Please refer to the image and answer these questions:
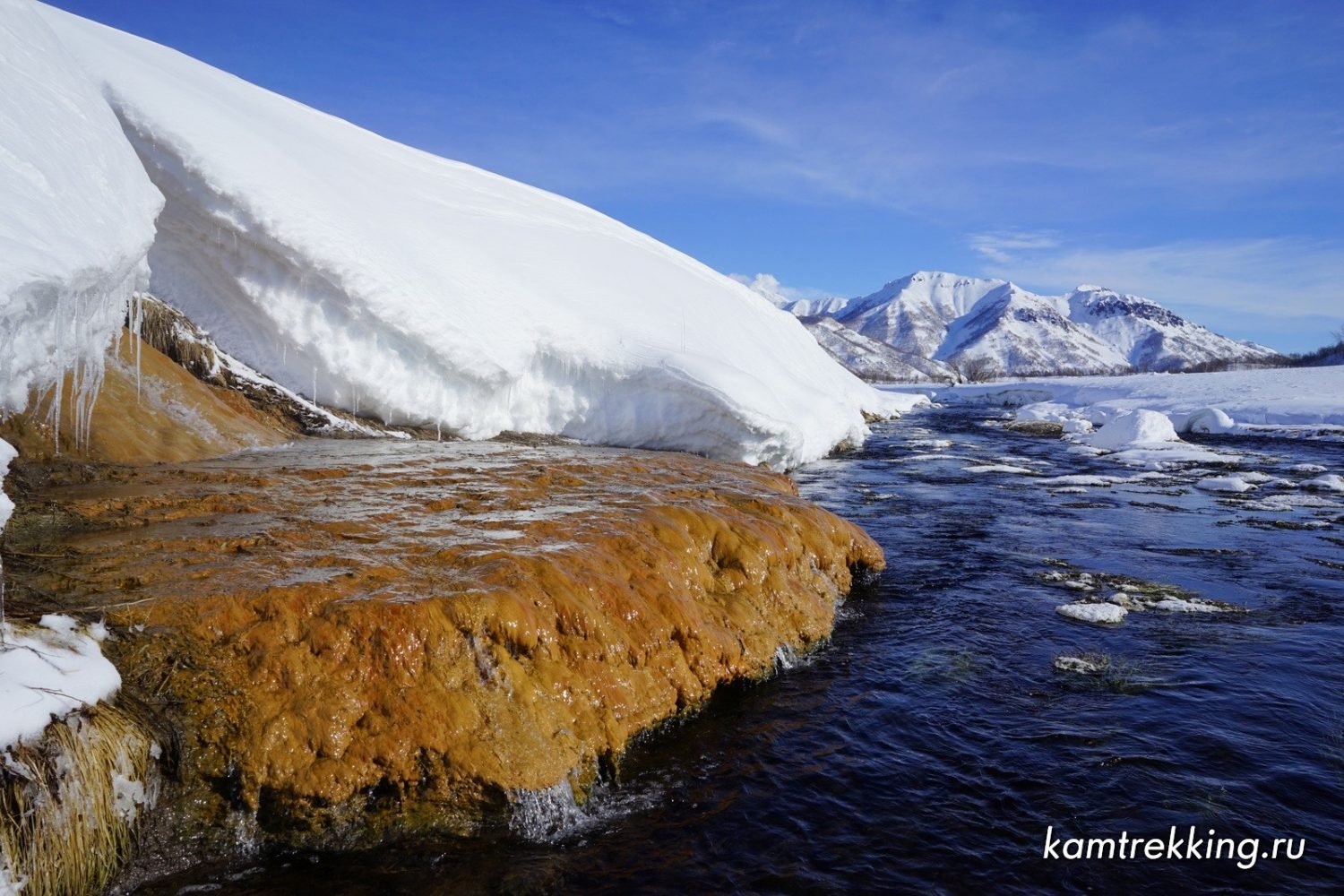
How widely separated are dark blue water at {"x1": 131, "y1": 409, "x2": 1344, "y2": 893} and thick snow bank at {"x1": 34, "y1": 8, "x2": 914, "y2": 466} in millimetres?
7144

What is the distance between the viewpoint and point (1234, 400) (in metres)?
34.8

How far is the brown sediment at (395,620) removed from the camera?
3.95 m

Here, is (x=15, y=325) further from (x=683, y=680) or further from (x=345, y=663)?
(x=683, y=680)

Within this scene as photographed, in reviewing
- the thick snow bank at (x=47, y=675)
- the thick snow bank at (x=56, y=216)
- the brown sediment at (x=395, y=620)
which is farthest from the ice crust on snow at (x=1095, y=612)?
the thick snow bank at (x=56, y=216)

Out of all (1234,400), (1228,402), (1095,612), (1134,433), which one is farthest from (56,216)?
(1234,400)

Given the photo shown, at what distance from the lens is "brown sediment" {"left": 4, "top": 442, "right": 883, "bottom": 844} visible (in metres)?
3.95

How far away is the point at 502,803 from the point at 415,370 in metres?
9.56

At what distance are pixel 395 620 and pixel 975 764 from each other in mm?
3911

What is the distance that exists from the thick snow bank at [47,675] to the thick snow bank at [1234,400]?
33991mm

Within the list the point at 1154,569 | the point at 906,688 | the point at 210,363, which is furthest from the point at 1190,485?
the point at 210,363

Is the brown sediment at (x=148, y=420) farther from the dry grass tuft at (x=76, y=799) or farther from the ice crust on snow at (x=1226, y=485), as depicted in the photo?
the ice crust on snow at (x=1226, y=485)

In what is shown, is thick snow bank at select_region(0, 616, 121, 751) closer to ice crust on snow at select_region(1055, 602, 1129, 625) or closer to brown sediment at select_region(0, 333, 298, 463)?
brown sediment at select_region(0, 333, 298, 463)

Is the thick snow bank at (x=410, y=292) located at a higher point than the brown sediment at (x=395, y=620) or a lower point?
higher

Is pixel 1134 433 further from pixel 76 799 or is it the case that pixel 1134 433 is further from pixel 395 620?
pixel 76 799
